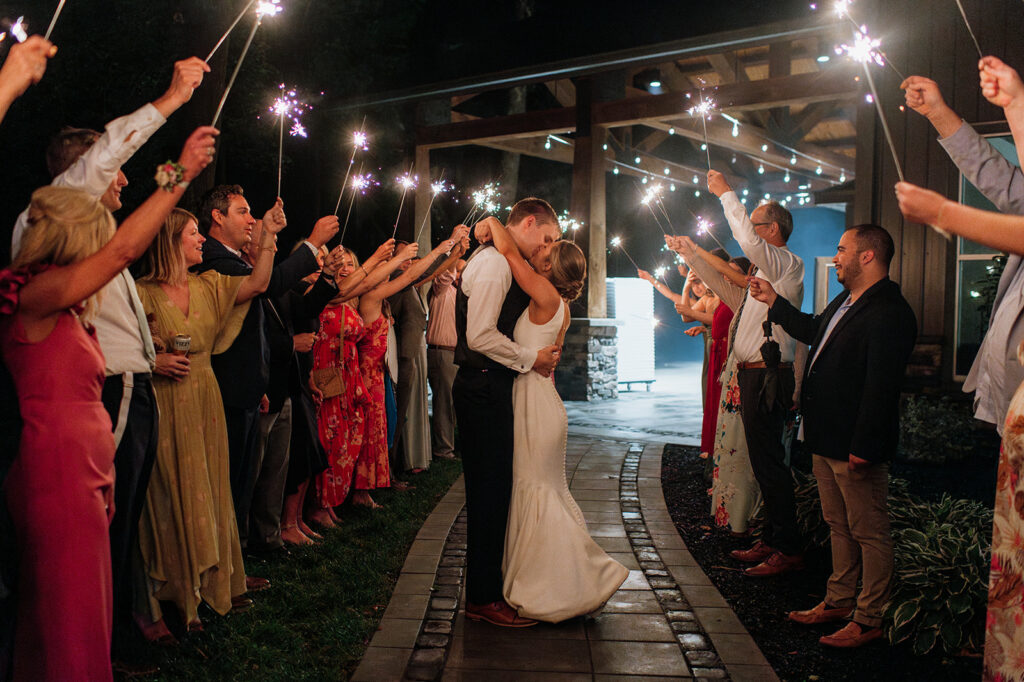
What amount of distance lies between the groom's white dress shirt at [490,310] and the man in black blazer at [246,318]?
0.83 m

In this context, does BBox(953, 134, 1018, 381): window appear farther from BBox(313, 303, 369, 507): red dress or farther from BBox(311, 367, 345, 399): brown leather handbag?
BBox(311, 367, 345, 399): brown leather handbag

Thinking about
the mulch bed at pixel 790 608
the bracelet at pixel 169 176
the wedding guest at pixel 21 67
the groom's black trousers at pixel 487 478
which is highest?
the wedding guest at pixel 21 67

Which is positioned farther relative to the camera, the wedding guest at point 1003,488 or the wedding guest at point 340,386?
the wedding guest at point 340,386

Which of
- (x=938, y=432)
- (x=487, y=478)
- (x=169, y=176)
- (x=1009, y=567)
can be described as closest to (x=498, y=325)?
(x=487, y=478)

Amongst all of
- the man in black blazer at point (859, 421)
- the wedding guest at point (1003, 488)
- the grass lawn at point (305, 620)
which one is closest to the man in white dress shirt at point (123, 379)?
the grass lawn at point (305, 620)

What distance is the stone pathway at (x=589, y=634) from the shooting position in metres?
3.49

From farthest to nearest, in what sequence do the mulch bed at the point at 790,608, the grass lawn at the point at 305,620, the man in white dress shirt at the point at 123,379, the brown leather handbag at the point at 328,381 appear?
1. the brown leather handbag at the point at 328,381
2. the mulch bed at the point at 790,608
3. the grass lawn at the point at 305,620
4. the man in white dress shirt at the point at 123,379

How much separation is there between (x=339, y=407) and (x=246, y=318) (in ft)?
6.04

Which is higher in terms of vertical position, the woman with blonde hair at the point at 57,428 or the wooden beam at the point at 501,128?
the wooden beam at the point at 501,128

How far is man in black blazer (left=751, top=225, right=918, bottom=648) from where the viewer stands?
3.78 metres

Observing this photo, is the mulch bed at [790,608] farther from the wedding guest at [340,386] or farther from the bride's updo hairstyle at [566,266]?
the wedding guest at [340,386]

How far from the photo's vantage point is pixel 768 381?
5082 mm

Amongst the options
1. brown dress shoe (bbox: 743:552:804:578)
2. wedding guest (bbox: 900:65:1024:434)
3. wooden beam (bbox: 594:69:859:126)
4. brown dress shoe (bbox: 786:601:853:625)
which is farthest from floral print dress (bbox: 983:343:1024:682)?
wooden beam (bbox: 594:69:859:126)

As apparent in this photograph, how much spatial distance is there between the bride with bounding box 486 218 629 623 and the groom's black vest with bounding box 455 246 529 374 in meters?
0.05
